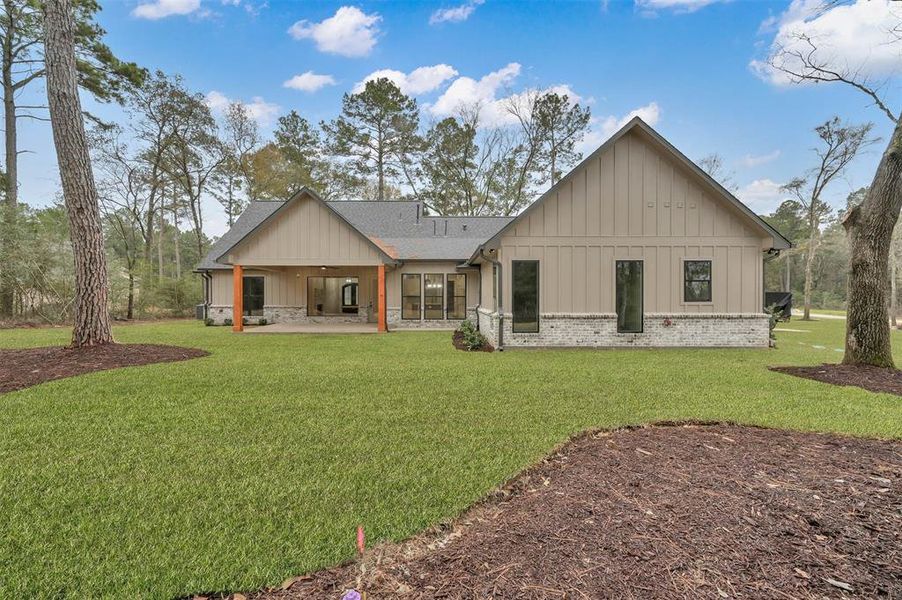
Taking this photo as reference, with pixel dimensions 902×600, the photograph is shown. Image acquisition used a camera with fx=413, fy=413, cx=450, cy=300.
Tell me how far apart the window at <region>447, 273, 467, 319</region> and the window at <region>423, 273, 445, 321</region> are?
27 centimetres

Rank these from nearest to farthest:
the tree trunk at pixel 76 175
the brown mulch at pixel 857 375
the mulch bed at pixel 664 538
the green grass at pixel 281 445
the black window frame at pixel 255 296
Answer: the mulch bed at pixel 664 538, the green grass at pixel 281 445, the brown mulch at pixel 857 375, the tree trunk at pixel 76 175, the black window frame at pixel 255 296

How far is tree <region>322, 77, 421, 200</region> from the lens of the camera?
2605 cm

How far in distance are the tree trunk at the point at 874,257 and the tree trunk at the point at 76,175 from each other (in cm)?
1429

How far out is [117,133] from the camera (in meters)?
21.3

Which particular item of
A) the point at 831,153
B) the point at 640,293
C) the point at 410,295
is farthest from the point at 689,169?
the point at 831,153

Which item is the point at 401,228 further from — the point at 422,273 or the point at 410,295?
the point at 410,295

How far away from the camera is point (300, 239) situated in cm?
1324

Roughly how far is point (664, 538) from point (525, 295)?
27.1 feet

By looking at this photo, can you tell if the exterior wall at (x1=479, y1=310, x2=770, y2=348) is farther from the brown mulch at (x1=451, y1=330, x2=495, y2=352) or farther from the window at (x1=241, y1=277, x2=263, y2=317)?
the window at (x1=241, y1=277, x2=263, y2=317)

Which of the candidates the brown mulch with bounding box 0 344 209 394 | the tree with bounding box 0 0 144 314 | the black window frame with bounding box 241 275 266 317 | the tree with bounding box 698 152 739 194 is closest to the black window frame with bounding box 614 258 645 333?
the brown mulch with bounding box 0 344 209 394

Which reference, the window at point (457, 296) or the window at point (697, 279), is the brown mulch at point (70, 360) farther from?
the window at point (697, 279)

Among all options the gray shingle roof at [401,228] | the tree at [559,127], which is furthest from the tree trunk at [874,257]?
the tree at [559,127]

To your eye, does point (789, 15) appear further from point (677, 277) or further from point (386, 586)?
point (386, 586)

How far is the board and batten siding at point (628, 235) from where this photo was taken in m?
10.2
